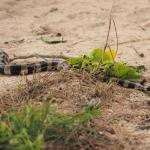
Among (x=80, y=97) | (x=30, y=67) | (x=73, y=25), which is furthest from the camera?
(x=73, y=25)

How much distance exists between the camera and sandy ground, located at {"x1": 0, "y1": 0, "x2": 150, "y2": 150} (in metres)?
6.17

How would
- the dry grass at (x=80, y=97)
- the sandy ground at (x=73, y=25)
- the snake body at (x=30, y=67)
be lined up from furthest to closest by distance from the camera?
the sandy ground at (x=73, y=25), the snake body at (x=30, y=67), the dry grass at (x=80, y=97)

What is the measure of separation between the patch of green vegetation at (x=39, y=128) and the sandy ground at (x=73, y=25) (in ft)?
4.74

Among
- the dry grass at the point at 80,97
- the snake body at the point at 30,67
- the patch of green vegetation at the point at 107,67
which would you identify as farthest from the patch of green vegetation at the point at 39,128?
the snake body at the point at 30,67

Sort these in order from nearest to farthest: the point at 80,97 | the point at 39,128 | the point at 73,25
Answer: the point at 39,128 < the point at 80,97 < the point at 73,25

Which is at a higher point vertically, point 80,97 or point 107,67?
point 107,67

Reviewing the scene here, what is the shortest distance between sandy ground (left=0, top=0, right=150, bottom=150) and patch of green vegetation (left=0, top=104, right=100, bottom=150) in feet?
4.74

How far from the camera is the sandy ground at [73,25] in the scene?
6.17 m

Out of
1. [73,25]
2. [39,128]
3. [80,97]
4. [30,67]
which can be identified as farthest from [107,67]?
[73,25]

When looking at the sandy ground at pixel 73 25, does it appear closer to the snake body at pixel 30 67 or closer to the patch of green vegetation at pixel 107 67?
the snake body at pixel 30 67

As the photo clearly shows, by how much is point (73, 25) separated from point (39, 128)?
394 cm

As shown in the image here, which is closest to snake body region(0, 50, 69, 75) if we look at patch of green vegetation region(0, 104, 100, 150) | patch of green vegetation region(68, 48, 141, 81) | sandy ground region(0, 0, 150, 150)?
sandy ground region(0, 0, 150, 150)

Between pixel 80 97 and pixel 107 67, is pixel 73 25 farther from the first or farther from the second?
pixel 80 97

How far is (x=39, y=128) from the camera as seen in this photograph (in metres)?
3.38
